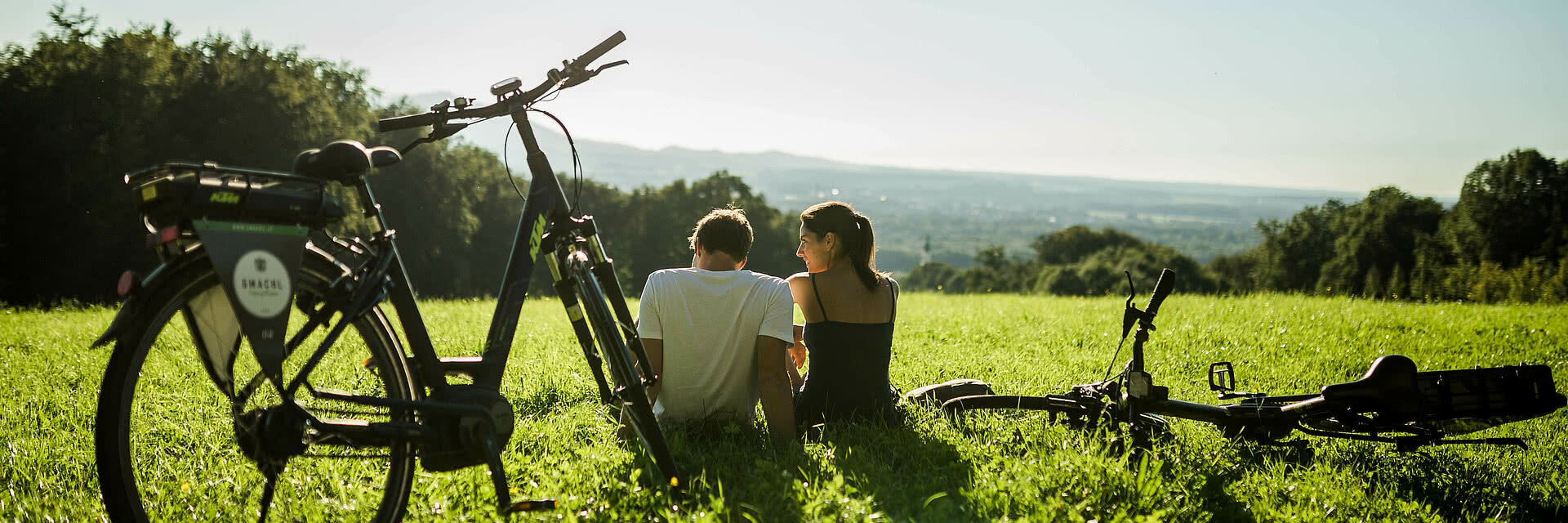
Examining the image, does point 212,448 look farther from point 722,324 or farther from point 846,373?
point 846,373

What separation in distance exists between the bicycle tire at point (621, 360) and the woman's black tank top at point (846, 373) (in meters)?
1.33

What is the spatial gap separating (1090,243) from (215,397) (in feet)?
359

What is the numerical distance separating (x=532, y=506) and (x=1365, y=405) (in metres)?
3.82

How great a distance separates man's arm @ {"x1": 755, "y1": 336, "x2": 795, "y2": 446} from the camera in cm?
429

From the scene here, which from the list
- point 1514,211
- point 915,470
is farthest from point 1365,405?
point 1514,211

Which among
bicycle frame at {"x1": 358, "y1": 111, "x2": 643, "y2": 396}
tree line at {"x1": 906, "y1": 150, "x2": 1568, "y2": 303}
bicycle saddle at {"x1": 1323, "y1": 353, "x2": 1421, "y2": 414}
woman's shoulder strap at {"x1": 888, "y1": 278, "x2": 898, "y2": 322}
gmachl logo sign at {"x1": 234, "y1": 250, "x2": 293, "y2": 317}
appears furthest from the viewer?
tree line at {"x1": 906, "y1": 150, "x2": 1568, "y2": 303}

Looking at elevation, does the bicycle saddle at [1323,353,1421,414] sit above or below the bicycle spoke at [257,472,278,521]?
above

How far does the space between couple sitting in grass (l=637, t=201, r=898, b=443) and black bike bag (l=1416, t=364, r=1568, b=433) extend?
2.56 meters

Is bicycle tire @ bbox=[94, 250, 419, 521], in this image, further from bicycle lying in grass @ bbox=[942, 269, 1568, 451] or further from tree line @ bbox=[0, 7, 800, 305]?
tree line @ bbox=[0, 7, 800, 305]

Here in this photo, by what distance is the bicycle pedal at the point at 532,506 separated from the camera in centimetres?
321

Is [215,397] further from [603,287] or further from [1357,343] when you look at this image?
[1357,343]

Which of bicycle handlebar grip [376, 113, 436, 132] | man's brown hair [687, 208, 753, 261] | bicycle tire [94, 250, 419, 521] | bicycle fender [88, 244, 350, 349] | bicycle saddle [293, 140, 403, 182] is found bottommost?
bicycle tire [94, 250, 419, 521]

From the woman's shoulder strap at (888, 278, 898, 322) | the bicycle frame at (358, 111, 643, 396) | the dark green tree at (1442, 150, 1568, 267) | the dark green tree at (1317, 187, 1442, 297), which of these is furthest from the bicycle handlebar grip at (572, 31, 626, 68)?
the dark green tree at (1317, 187, 1442, 297)

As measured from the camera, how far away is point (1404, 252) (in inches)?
2537
